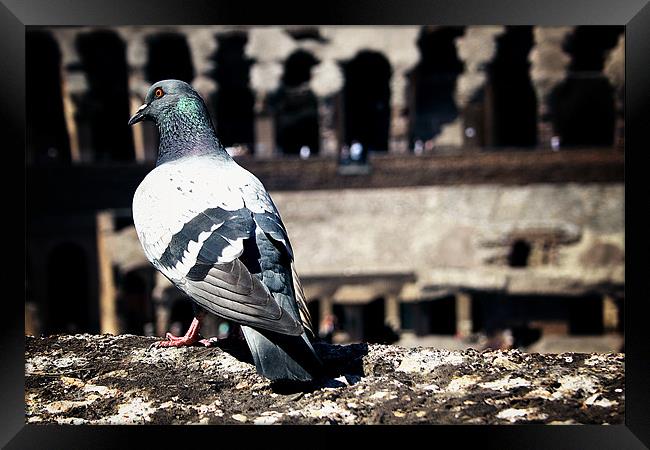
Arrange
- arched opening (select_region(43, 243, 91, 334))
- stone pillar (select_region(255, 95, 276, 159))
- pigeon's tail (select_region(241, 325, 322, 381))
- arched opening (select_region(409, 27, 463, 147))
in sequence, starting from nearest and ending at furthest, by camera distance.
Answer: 1. pigeon's tail (select_region(241, 325, 322, 381))
2. arched opening (select_region(43, 243, 91, 334))
3. stone pillar (select_region(255, 95, 276, 159))
4. arched opening (select_region(409, 27, 463, 147))

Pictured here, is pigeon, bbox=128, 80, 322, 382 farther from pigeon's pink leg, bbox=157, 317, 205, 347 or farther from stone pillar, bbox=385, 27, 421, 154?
stone pillar, bbox=385, 27, 421, 154

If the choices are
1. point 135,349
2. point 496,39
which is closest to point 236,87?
point 496,39

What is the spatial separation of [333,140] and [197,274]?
17288 millimetres

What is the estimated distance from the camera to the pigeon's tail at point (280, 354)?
437 centimetres

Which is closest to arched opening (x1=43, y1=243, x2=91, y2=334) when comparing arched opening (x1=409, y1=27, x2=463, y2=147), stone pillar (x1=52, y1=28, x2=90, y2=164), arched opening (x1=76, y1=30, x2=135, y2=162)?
stone pillar (x1=52, y1=28, x2=90, y2=164)

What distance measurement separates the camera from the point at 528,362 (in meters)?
5.36

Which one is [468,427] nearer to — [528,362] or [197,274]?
[528,362]

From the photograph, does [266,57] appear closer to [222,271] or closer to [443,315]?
[443,315]

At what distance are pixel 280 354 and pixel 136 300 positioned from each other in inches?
663

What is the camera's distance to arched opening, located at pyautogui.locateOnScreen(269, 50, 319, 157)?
2239cm

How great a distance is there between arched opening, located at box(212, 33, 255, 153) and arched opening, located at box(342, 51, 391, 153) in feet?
8.02

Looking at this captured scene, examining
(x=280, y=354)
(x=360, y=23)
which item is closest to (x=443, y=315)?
(x=360, y=23)

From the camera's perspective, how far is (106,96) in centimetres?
2312

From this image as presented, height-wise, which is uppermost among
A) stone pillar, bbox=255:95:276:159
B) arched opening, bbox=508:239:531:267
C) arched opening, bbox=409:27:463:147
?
arched opening, bbox=409:27:463:147
